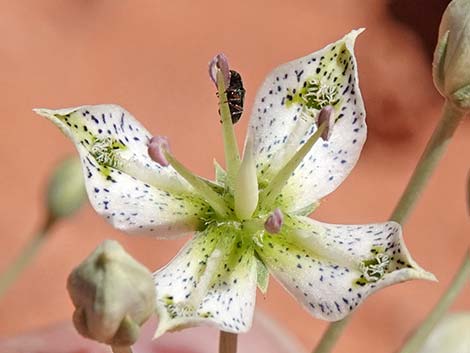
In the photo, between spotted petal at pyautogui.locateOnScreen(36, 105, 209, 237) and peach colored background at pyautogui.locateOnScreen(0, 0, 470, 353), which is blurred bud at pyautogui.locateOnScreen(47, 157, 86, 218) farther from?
peach colored background at pyautogui.locateOnScreen(0, 0, 470, 353)

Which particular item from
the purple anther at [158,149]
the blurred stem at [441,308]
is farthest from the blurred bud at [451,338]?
the purple anther at [158,149]

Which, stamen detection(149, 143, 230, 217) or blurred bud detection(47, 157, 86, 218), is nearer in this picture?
stamen detection(149, 143, 230, 217)

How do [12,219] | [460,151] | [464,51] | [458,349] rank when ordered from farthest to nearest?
[460,151] → [12,219] → [458,349] → [464,51]

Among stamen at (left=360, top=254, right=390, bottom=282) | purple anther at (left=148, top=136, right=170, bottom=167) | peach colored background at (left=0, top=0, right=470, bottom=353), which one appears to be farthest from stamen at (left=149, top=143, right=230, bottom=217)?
peach colored background at (left=0, top=0, right=470, bottom=353)

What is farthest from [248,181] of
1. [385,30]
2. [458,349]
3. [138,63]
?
[385,30]

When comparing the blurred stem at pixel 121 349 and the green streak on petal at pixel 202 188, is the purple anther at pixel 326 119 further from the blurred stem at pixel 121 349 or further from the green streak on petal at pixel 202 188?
the blurred stem at pixel 121 349

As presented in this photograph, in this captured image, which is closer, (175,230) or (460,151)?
(175,230)

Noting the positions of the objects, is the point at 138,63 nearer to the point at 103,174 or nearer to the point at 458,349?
the point at 458,349
